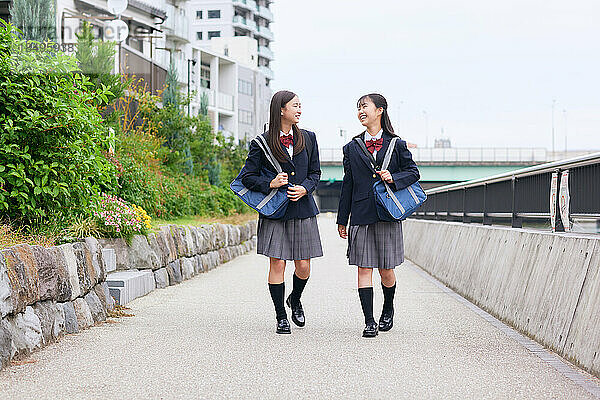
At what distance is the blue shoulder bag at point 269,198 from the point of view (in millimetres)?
7625

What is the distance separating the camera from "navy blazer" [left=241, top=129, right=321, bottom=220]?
305 inches

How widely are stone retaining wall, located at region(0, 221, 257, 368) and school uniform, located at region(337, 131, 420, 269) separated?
241cm

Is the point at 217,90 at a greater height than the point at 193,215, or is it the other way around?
the point at 217,90

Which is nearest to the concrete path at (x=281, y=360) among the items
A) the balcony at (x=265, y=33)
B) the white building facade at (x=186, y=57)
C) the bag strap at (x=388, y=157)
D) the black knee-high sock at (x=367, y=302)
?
the black knee-high sock at (x=367, y=302)

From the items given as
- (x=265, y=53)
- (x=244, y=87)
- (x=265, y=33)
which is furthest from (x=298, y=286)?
(x=265, y=33)

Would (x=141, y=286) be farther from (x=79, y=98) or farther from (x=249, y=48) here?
(x=249, y=48)

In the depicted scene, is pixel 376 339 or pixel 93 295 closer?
pixel 376 339

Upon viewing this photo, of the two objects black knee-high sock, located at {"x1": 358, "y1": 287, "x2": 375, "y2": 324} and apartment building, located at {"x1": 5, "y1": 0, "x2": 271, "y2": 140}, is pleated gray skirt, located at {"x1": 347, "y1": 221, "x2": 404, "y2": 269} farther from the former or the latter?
apartment building, located at {"x1": 5, "y1": 0, "x2": 271, "y2": 140}

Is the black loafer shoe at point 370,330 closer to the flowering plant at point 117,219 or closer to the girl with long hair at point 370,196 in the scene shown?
the girl with long hair at point 370,196

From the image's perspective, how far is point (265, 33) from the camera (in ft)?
363

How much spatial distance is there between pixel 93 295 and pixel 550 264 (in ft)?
13.9

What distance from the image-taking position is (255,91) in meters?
91.2

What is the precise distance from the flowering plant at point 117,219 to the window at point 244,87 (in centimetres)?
7549

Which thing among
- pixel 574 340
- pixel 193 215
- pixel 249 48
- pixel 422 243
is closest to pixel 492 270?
pixel 574 340
